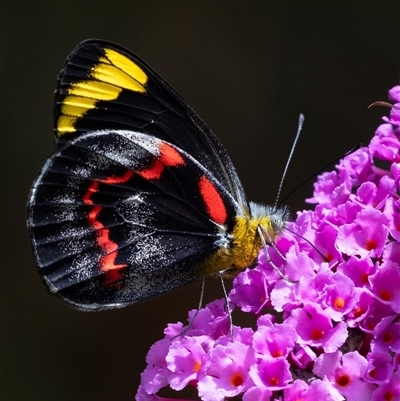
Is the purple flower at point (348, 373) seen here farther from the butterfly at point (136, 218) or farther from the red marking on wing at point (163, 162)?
the red marking on wing at point (163, 162)

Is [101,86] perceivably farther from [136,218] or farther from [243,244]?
[243,244]

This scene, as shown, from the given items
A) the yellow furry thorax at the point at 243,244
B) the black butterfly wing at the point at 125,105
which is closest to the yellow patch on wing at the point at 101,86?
the black butterfly wing at the point at 125,105

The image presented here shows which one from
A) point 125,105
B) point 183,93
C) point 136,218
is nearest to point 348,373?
point 136,218

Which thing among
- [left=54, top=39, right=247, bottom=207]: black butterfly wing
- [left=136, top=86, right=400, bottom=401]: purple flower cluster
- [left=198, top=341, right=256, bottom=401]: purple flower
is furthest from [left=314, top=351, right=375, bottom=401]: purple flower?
[left=54, top=39, right=247, bottom=207]: black butterfly wing

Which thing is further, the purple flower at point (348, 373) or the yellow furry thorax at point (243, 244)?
the yellow furry thorax at point (243, 244)

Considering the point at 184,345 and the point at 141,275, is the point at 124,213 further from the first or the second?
the point at 184,345

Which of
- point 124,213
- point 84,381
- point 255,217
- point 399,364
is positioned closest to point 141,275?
point 124,213

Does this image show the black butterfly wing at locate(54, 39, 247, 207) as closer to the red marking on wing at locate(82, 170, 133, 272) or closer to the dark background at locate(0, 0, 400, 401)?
the red marking on wing at locate(82, 170, 133, 272)
